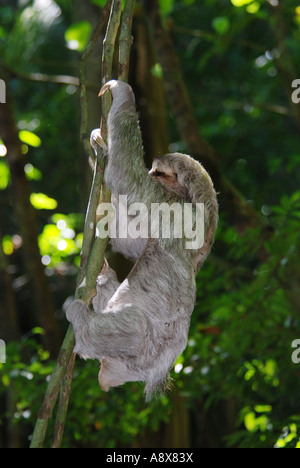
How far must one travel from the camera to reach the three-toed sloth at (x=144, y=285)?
3152mm

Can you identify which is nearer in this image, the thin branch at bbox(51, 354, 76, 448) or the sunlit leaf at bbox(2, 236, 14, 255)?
the thin branch at bbox(51, 354, 76, 448)

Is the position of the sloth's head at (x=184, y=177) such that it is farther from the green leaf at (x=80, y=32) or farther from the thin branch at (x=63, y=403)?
the green leaf at (x=80, y=32)

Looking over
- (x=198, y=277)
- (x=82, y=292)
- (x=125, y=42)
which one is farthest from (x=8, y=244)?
(x=125, y=42)

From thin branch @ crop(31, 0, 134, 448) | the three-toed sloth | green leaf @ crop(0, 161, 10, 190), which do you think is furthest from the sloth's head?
green leaf @ crop(0, 161, 10, 190)

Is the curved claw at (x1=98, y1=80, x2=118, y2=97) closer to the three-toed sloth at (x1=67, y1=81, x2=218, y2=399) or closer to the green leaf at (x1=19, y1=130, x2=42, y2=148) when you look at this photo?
the three-toed sloth at (x1=67, y1=81, x2=218, y2=399)

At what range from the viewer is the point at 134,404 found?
17.3ft

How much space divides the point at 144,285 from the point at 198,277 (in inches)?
85.2

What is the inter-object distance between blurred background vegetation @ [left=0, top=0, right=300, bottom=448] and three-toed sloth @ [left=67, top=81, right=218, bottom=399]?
59.4 inches

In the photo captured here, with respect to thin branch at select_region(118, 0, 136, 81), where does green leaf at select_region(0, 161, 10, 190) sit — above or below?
below

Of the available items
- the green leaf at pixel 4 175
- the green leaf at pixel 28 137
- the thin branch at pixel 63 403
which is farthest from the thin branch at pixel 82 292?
the green leaf at pixel 4 175

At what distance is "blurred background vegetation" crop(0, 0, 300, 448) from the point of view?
487 centimetres

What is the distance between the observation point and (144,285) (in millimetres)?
3291

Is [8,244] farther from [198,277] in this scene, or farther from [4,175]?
[198,277]
